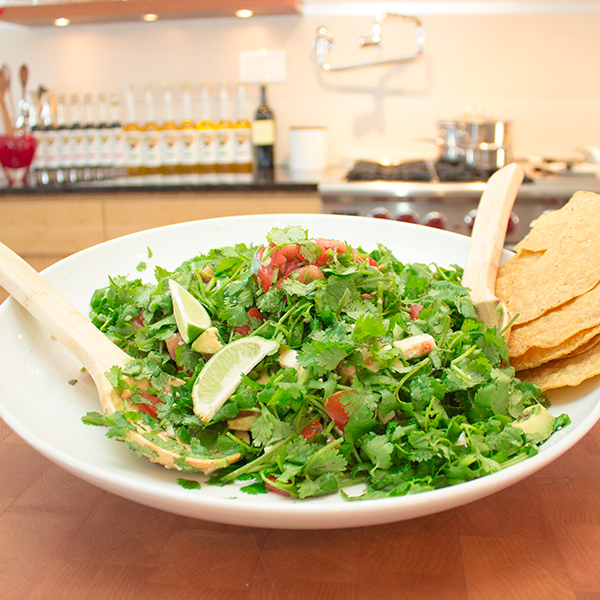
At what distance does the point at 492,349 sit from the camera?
869 mm

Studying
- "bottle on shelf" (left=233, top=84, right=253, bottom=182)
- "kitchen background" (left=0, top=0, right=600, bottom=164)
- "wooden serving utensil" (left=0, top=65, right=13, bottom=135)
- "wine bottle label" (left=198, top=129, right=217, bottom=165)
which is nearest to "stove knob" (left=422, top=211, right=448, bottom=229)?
"kitchen background" (left=0, top=0, right=600, bottom=164)

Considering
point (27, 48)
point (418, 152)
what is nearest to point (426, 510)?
point (418, 152)

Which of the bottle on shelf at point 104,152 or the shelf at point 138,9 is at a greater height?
the shelf at point 138,9

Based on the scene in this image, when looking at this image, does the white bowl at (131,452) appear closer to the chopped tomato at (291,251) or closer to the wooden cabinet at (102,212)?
the chopped tomato at (291,251)

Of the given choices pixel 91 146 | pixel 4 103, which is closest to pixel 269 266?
pixel 91 146

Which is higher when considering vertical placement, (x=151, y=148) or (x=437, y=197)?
(x=151, y=148)

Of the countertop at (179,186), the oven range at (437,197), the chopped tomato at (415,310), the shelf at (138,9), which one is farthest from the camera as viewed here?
the shelf at (138,9)

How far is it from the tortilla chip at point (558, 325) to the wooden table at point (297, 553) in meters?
0.22

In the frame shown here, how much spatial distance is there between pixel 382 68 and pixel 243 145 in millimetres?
916

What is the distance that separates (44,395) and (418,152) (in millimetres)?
2954

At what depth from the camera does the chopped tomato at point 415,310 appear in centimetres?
97

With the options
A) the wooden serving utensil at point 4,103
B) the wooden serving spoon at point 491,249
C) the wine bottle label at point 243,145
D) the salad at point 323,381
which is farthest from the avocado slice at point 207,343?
the wooden serving utensil at point 4,103

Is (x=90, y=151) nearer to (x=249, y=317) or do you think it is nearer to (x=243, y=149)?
(x=243, y=149)

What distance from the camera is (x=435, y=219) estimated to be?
8.09 ft
